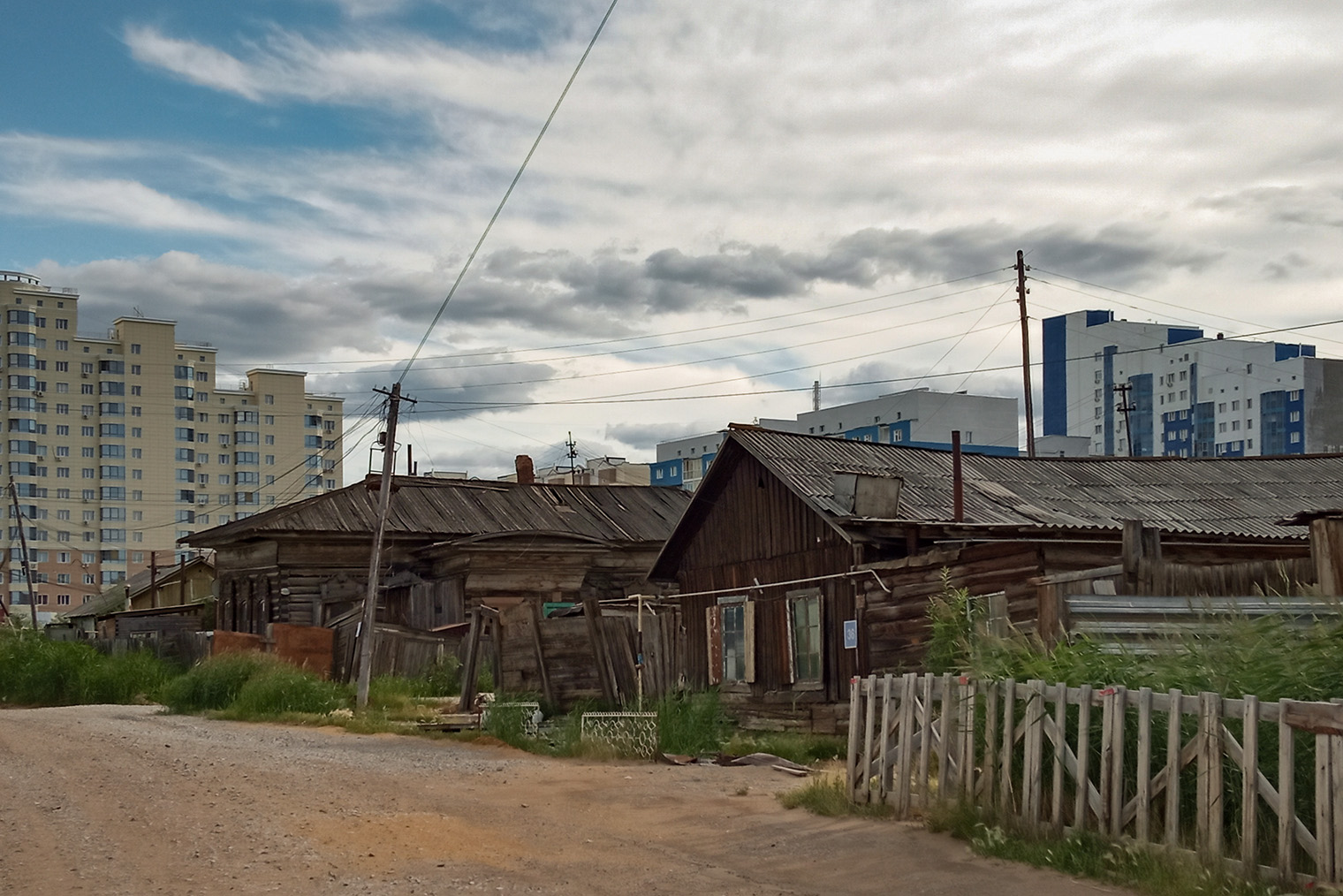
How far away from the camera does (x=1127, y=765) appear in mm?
9195

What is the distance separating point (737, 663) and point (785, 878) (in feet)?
41.5

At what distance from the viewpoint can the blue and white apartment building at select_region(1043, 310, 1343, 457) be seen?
411ft

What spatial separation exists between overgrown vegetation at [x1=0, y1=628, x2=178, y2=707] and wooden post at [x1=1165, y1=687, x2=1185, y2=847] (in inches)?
996

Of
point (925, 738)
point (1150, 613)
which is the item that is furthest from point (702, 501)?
point (925, 738)

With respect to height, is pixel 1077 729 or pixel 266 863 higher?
pixel 1077 729

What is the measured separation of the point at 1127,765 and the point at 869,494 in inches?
404

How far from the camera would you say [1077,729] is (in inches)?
380

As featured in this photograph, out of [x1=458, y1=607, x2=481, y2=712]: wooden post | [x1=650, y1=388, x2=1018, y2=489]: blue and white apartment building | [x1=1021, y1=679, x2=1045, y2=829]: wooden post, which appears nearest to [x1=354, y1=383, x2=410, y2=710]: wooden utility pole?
[x1=458, y1=607, x2=481, y2=712]: wooden post

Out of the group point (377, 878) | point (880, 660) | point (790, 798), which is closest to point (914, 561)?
point (880, 660)

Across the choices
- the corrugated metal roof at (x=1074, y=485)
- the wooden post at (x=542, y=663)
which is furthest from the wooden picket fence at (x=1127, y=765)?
the wooden post at (x=542, y=663)

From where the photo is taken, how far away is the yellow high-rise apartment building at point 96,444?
12244 centimetres

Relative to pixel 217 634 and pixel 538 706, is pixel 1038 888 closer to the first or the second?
pixel 538 706

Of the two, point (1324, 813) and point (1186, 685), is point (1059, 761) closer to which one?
point (1186, 685)

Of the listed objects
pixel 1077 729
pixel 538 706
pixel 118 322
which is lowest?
pixel 538 706
